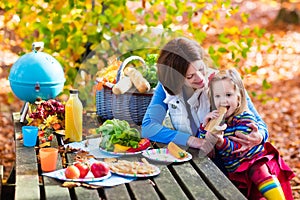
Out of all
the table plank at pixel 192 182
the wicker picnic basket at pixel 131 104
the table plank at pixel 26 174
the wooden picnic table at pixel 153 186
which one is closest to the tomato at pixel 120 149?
the wooden picnic table at pixel 153 186

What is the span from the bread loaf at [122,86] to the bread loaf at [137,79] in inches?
0.9

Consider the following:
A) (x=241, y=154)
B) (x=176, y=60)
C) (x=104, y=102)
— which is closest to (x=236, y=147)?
(x=241, y=154)

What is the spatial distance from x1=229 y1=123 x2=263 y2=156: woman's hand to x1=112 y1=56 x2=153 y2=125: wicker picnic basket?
2.04 ft

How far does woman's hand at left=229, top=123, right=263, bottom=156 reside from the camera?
2.77m

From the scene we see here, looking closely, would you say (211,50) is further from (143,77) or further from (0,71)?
(0,71)

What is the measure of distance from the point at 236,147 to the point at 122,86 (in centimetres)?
72

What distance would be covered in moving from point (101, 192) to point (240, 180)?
2.24 ft

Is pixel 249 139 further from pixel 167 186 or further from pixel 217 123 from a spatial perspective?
pixel 167 186

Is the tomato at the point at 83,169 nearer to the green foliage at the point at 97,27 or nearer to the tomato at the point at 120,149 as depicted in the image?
the tomato at the point at 120,149

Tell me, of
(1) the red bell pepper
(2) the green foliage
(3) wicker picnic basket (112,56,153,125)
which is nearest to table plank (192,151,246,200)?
(1) the red bell pepper

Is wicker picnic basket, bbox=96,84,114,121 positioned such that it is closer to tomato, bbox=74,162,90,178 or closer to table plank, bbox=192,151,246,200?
table plank, bbox=192,151,246,200

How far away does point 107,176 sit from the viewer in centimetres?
239

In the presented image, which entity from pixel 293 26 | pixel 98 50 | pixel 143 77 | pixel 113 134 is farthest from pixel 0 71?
pixel 293 26

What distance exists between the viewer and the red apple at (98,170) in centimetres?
239
